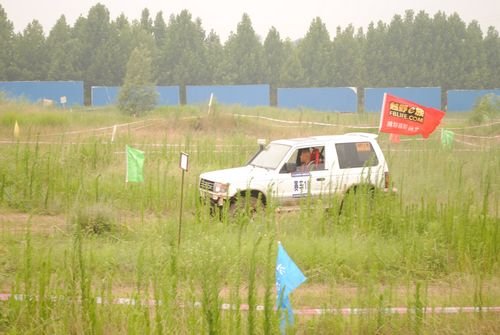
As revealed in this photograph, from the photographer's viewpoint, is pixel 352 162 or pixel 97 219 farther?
pixel 352 162

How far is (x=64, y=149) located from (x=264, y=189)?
19.9 ft

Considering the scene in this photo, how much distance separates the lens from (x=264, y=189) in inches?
455

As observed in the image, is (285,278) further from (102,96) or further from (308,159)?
(102,96)

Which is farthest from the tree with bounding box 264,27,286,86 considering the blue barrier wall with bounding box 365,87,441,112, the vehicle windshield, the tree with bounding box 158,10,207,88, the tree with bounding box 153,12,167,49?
the vehicle windshield

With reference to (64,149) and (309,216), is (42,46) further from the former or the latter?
(309,216)

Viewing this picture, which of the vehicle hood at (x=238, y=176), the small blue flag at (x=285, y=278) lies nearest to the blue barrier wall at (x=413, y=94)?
the vehicle hood at (x=238, y=176)

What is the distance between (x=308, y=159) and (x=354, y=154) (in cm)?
89

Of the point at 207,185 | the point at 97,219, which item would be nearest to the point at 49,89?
the point at 207,185

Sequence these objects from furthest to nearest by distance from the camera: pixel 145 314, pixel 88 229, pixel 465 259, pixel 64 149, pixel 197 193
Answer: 1. pixel 64 149
2. pixel 197 193
3. pixel 88 229
4. pixel 465 259
5. pixel 145 314

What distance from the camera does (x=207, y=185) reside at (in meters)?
11.8

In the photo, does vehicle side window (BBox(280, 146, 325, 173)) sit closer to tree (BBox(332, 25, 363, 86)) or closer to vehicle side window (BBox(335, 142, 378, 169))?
vehicle side window (BBox(335, 142, 378, 169))

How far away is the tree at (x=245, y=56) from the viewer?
159 feet

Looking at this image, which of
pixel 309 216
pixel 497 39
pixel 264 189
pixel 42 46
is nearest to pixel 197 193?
pixel 264 189

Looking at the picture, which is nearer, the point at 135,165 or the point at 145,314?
the point at 145,314
